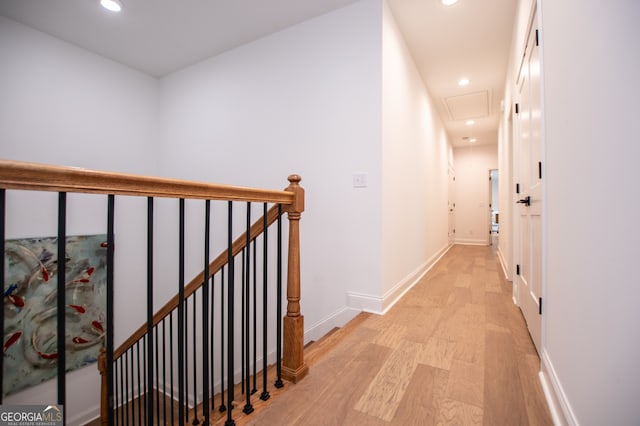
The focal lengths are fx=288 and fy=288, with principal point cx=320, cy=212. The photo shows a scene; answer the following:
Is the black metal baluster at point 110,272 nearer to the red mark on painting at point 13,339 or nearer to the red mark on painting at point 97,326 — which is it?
the red mark on painting at point 13,339

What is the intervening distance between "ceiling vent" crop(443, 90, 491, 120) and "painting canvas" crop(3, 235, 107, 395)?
541cm

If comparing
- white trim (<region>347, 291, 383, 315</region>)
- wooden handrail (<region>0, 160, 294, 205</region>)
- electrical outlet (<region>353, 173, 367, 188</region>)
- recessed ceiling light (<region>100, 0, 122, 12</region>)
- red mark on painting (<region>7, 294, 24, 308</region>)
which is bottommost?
red mark on painting (<region>7, 294, 24, 308</region>)

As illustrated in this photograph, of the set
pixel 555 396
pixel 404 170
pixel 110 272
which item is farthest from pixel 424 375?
pixel 404 170

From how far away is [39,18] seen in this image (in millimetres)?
2836

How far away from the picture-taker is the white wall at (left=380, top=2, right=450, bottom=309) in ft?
8.13

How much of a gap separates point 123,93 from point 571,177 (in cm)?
464

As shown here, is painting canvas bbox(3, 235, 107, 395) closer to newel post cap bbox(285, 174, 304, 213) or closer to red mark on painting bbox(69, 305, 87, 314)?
red mark on painting bbox(69, 305, 87, 314)

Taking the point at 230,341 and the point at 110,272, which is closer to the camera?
the point at 110,272

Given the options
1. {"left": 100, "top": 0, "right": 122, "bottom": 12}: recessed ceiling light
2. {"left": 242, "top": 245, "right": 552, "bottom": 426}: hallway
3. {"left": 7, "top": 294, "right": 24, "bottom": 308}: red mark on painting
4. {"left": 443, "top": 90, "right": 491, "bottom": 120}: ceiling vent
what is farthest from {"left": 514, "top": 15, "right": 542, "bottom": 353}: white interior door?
{"left": 7, "top": 294, "right": 24, "bottom": 308}: red mark on painting

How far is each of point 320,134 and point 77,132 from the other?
286 centimetres

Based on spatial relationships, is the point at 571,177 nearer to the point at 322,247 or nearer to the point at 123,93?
the point at 322,247

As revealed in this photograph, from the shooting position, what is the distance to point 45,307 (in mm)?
2930

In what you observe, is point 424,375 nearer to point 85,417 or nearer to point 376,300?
point 376,300

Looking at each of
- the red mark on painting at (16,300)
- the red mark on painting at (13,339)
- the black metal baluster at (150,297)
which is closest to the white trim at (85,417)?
the red mark on painting at (13,339)
